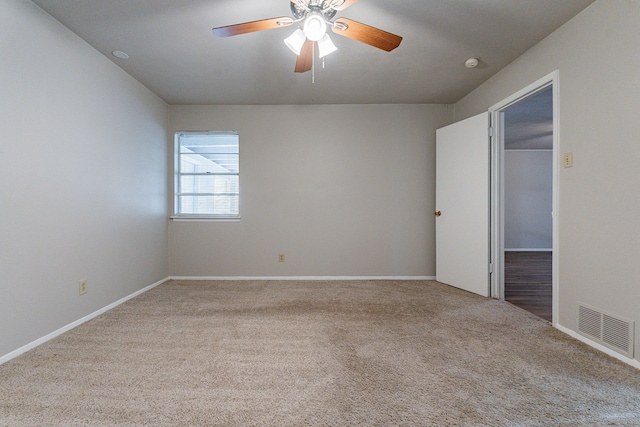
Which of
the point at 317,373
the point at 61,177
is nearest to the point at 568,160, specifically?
the point at 317,373

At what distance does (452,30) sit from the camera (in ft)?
7.33

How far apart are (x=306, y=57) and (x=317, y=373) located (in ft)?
7.16

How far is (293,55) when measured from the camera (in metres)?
2.59

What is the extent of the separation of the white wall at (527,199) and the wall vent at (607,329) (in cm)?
541

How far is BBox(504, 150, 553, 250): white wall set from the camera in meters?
6.76

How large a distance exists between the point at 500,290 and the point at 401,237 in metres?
1.31

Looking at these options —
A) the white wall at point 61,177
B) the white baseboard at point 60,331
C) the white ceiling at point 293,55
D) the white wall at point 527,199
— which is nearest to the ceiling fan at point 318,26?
the white ceiling at point 293,55

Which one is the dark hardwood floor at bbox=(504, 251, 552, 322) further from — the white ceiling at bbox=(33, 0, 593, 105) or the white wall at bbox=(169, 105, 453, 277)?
the white ceiling at bbox=(33, 0, 593, 105)

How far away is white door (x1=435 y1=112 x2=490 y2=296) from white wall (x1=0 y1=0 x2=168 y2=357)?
148 inches

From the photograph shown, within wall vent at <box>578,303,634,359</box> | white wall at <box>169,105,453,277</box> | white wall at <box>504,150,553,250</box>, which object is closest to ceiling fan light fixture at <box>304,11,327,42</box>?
white wall at <box>169,105,453,277</box>

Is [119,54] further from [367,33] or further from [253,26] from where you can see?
[367,33]

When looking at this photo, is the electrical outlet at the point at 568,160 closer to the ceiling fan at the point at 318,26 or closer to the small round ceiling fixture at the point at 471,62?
the small round ceiling fixture at the point at 471,62

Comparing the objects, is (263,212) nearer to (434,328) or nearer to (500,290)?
(434,328)

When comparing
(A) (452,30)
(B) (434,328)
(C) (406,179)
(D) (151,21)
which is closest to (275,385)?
(B) (434,328)
